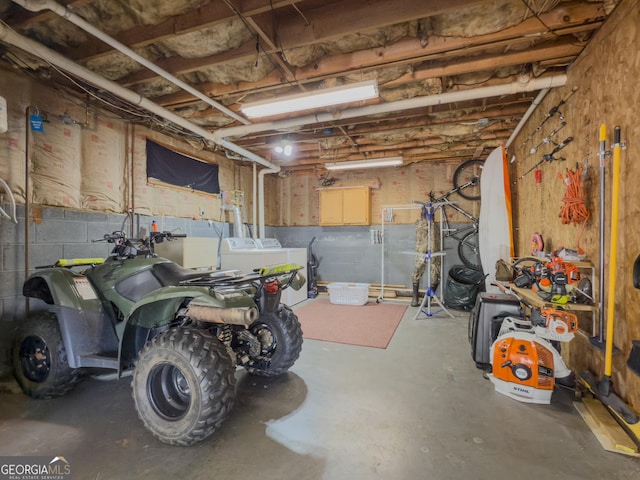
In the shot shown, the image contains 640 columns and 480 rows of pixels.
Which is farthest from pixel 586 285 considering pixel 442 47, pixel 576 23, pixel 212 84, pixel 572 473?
pixel 212 84

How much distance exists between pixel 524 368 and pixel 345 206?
494cm

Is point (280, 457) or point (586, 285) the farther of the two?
point (586, 285)

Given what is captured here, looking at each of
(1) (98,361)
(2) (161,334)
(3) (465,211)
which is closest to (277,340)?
(2) (161,334)

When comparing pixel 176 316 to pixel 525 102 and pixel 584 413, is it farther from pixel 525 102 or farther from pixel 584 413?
pixel 525 102

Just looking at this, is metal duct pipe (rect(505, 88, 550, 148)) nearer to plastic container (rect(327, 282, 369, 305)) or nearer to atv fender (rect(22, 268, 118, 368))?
plastic container (rect(327, 282, 369, 305))

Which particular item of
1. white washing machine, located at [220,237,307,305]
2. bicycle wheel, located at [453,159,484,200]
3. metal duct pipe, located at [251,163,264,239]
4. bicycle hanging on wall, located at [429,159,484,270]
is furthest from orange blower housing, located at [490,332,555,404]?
metal duct pipe, located at [251,163,264,239]

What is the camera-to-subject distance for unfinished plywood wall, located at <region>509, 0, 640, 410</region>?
189 cm

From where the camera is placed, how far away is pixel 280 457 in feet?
5.50

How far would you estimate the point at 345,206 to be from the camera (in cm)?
677

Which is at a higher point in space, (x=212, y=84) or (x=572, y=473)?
(x=212, y=84)

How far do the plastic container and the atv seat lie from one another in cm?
378

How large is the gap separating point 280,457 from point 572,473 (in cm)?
157

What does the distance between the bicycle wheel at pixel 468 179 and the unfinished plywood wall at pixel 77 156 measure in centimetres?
525

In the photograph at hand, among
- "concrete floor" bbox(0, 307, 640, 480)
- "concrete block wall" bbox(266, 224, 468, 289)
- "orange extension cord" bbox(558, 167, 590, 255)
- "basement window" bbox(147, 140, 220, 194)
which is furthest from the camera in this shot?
"concrete block wall" bbox(266, 224, 468, 289)
